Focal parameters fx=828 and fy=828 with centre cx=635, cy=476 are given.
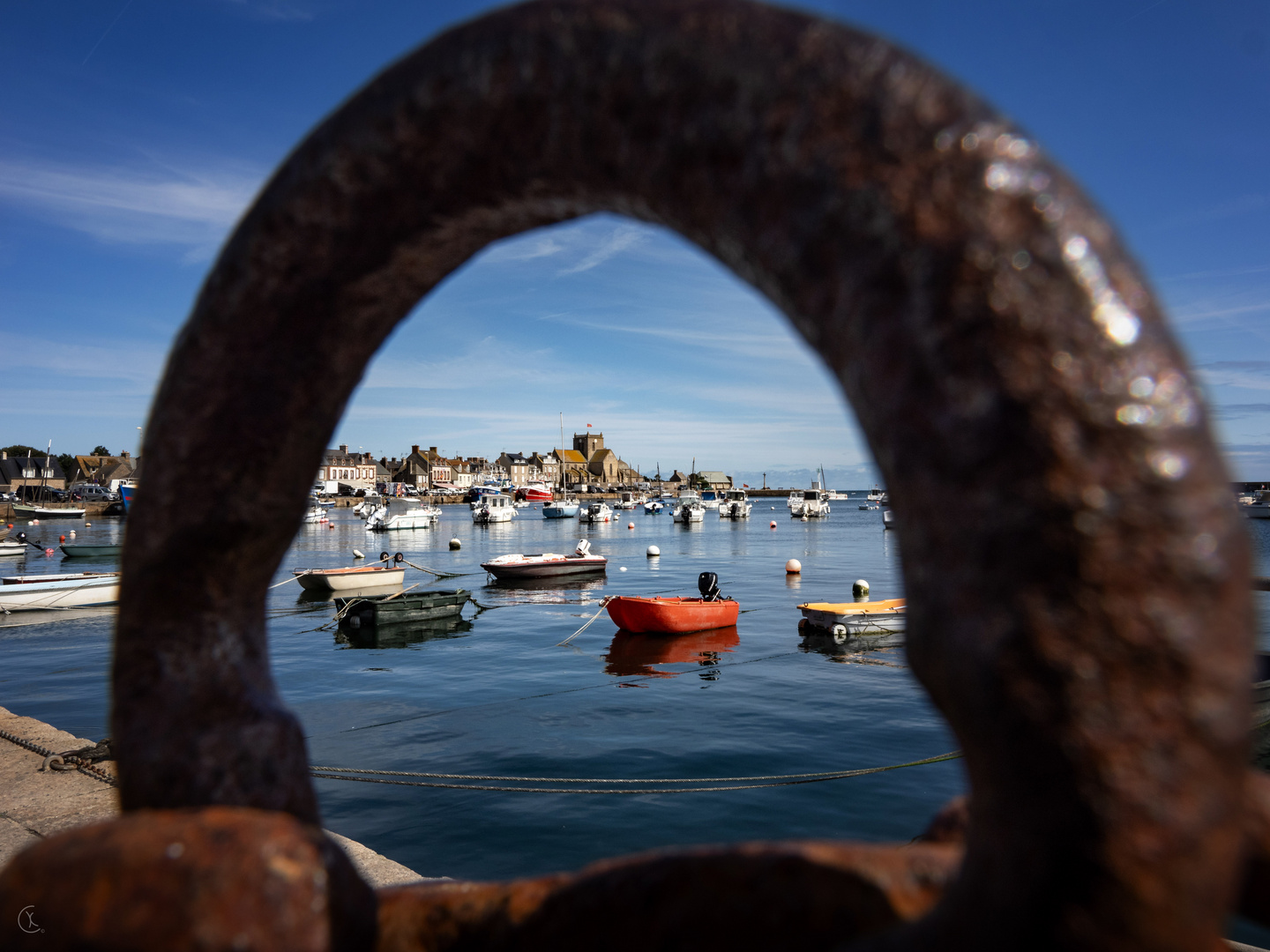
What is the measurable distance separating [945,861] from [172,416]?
1935mm

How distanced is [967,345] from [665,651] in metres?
24.1

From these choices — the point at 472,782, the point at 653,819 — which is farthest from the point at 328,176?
the point at 472,782

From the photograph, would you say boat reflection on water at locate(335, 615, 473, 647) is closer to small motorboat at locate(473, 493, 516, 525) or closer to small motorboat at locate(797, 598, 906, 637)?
small motorboat at locate(797, 598, 906, 637)

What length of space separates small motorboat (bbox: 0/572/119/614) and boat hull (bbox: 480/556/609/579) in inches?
614

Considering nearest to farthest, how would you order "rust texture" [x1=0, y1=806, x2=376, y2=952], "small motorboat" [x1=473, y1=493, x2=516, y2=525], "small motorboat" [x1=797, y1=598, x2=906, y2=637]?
"rust texture" [x1=0, y1=806, x2=376, y2=952] → "small motorboat" [x1=797, y1=598, x2=906, y2=637] → "small motorboat" [x1=473, y1=493, x2=516, y2=525]

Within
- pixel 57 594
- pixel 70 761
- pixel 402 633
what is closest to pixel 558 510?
pixel 57 594

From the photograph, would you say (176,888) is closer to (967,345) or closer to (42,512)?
(967,345)

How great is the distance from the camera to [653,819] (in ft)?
38.1

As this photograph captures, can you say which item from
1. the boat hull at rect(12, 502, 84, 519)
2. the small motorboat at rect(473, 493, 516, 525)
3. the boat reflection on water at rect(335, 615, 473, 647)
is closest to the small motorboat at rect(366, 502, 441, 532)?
the small motorboat at rect(473, 493, 516, 525)

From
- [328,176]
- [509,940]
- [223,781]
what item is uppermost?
[328,176]

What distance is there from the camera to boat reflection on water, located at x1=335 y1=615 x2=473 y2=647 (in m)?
26.5

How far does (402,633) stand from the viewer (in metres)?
27.8

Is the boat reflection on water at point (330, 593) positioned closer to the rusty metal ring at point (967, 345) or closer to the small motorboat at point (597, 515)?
the rusty metal ring at point (967, 345)

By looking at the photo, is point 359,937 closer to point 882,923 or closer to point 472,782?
point 882,923
